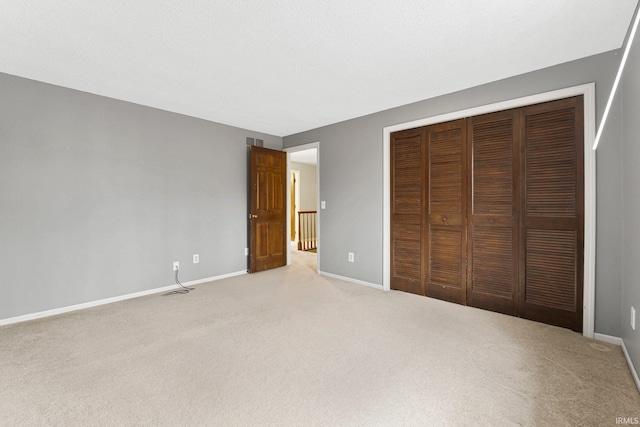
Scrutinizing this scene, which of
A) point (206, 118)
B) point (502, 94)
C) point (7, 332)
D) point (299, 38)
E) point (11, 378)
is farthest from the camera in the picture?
point (206, 118)

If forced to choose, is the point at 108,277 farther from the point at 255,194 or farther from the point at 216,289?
the point at 255,194

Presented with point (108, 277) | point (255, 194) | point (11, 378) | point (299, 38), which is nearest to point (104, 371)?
point (11, 378)

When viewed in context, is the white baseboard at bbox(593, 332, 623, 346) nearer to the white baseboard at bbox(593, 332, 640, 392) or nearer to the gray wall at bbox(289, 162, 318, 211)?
the white baseboard at bbox(593, 332, 640, 392)

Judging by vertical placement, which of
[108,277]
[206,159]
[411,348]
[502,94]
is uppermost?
[502,94]

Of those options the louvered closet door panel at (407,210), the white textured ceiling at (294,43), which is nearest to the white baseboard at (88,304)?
the white textured ceiling at (294,43)

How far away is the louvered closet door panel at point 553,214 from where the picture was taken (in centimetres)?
239

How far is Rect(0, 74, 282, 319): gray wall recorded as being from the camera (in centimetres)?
267

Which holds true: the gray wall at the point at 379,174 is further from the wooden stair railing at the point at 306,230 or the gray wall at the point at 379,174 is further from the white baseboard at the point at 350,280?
the wooden stair railing at the point at 306,230

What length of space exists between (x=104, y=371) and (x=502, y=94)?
3.96 m

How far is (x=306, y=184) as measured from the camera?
28.6 feet

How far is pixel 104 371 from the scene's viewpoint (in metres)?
1.87

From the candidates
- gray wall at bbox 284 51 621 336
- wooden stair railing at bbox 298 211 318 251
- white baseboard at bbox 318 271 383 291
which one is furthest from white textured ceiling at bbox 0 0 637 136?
wooden stair railing at bbox 298 211 318 251

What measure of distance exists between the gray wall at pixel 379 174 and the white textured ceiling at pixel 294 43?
5.7 inches

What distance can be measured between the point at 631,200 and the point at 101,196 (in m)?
4.67
